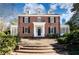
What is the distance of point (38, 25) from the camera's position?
13.5 feet

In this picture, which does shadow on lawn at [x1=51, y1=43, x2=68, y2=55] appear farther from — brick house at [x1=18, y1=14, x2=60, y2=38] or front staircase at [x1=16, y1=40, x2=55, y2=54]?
brick house at [x1=18, y1=14, x2=60, y2=38]

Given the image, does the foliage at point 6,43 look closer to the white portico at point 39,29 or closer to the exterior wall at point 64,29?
the white portico at point 39,29

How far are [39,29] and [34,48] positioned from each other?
31 cm

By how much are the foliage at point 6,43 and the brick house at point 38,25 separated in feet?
0.53

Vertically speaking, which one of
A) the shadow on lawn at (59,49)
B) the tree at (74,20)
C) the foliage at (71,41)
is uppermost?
the tree at (74,20)


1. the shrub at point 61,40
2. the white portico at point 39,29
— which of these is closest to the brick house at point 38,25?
the white portico at point 39,29

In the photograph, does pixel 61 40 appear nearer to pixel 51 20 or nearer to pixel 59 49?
pixel 59 49

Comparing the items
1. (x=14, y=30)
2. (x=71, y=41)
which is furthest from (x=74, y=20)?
(x=14, y=30)

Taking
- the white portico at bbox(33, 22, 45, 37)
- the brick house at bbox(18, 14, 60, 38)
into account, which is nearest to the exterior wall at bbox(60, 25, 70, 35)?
the brick house at bbox(18, 14, 60, 38)

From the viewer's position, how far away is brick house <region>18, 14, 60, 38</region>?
13.5 ft

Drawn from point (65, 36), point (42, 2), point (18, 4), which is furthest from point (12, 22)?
point (65, 36)

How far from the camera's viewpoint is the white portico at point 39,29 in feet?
13.5

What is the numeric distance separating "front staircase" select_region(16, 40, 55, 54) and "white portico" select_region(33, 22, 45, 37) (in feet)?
0.43
